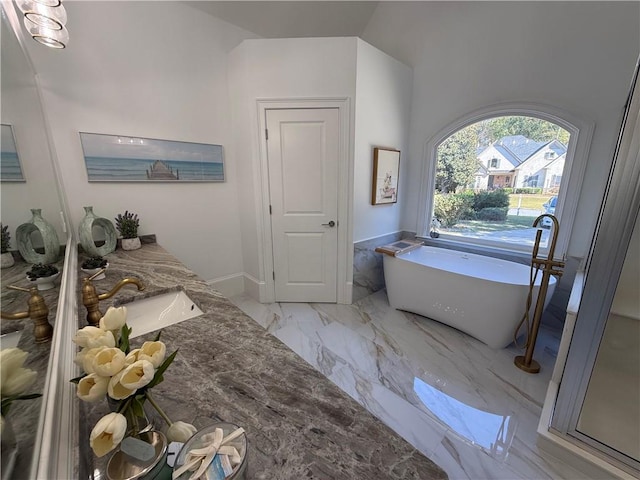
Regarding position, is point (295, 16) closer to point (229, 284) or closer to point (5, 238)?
point (229, 284)

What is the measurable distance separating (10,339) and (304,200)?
2.44 metres

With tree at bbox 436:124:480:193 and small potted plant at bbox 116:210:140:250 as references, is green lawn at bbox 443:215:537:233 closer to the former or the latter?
tree at bbox 436:124:480:193

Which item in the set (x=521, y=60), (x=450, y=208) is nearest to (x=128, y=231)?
(x=450, y=208)

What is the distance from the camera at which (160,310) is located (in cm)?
147

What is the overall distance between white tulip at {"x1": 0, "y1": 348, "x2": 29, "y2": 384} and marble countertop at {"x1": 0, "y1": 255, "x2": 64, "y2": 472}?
0.16ft

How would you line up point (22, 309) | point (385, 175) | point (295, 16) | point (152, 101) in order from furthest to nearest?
point (385, 175) < point (295, 16) < point (152, 101) < point (22, 309)

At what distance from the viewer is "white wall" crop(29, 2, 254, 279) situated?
2.05 m

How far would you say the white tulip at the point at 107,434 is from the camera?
43 cm

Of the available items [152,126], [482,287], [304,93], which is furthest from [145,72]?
[482,287]

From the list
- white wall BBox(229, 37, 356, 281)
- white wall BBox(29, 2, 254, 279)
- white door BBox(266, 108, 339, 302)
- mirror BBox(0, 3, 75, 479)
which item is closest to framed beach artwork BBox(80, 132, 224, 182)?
white wall BBox(29, 2, 254, 279)

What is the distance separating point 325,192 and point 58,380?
7.95ft

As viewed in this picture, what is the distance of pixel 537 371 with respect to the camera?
2.01 metres

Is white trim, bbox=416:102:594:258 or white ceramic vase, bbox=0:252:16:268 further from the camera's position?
white trim, bbox=416:102:594:258

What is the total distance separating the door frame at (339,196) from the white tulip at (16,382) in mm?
2488
